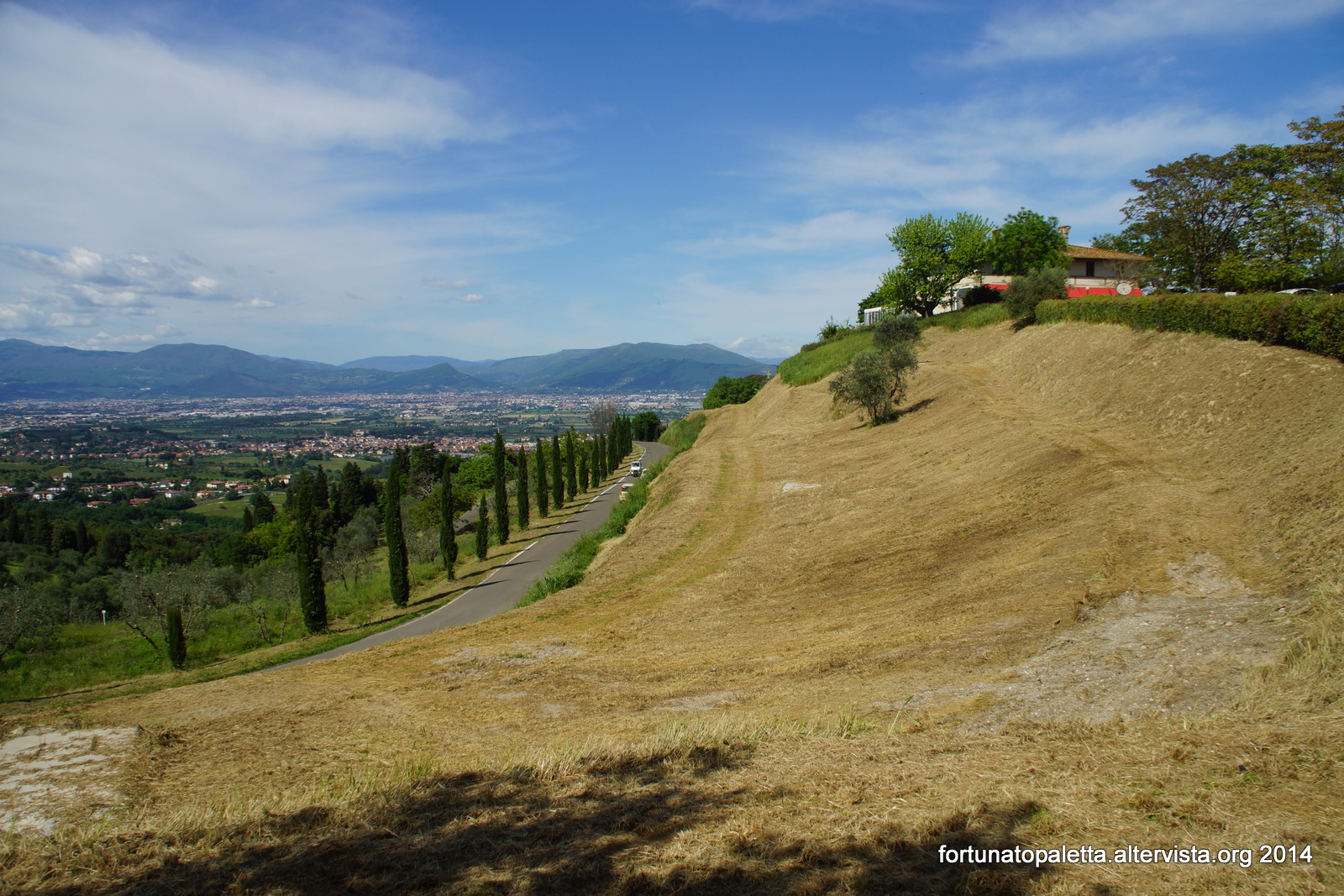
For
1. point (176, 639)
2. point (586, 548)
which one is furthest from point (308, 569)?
point (586, 548)

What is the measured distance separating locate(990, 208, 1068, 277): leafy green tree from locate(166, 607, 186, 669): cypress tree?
55.1 meters

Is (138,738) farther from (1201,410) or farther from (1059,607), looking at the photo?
(1201,410)

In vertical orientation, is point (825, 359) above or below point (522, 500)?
above

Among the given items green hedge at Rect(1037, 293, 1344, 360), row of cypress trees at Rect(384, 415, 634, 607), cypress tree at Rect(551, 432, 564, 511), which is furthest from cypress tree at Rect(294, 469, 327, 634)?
green hedge at Rect(1037, 293, 1344, 360)

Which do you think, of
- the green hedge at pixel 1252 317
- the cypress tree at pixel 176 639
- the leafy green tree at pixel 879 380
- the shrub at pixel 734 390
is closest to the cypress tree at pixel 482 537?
the cypress tree at pixel 176 639

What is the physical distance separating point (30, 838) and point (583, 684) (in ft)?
21.6

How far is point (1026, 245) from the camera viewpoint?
52.4 m

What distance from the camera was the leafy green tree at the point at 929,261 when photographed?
53.0 m

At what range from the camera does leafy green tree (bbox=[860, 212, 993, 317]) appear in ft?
174

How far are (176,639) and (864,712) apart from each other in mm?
25751

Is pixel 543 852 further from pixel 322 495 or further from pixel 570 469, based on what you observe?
pixel 322 495

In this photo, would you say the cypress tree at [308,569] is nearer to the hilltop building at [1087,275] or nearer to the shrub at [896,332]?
the shrub at [896,332]

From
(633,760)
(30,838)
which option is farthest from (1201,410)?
(30,838)

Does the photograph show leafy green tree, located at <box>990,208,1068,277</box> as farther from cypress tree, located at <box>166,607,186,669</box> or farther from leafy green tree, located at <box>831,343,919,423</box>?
cypress tree, located at <box>166,607,186,669</box>
